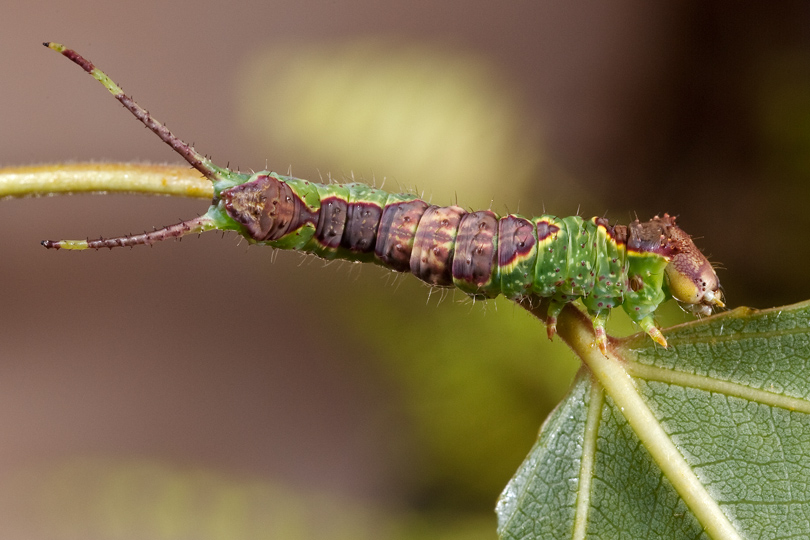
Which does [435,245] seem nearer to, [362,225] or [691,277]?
[362,225]

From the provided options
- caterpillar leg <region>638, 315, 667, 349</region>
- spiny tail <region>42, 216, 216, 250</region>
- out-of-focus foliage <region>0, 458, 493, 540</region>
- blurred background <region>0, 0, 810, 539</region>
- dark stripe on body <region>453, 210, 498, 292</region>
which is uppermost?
blurred background <region>0, 0, 810, 539</region>

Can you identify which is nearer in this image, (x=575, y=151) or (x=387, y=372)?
(x=387, y=372)

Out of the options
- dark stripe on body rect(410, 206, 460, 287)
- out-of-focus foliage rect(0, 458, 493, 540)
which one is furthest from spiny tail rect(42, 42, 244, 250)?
out-of-focus foliage rect(0, 458, 493, 540)

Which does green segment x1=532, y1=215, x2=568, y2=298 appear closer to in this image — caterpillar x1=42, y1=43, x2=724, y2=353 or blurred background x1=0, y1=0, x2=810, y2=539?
caterpillar x1=42, y1=43, x2=724, y2=353

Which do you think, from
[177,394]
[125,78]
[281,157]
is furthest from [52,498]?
[125,78]

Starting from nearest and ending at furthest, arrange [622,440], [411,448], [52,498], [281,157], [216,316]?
[622,440] < [52,498] < [411,448] < [281,157] < [216,316]

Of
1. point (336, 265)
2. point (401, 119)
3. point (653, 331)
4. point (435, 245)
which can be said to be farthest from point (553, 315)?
point (336, 265)

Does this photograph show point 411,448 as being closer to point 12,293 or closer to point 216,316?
point 216,316
